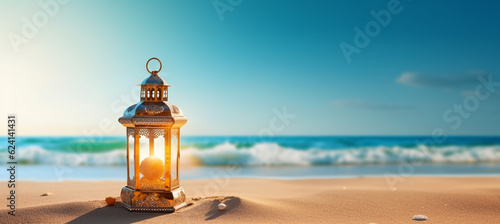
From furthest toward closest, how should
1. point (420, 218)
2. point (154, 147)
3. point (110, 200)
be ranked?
point (154, 147) → point (110, 200) → point (420, 218)

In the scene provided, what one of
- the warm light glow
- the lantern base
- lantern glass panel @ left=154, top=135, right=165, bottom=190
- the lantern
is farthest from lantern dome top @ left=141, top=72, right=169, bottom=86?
the lantern base

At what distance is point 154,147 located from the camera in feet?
16.3

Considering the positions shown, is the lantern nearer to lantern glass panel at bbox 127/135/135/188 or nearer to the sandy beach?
lantern glass panel at bbox 127/135/135/188

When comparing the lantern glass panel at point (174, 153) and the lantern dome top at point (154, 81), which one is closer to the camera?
the lantern dome top at point (154, 81)

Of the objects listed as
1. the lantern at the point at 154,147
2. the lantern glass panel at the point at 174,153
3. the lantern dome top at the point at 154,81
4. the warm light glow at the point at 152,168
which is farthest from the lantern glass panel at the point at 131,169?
the lantern dome top at the point at 154,81

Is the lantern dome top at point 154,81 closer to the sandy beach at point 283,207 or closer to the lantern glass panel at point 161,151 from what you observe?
the lantern glass panel at point 161,151

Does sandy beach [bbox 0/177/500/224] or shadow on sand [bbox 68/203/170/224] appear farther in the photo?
sandy beach [bbox 0/177/500/224]

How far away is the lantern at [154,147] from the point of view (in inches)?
182

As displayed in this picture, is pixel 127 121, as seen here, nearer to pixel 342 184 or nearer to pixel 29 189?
pixel 29 189

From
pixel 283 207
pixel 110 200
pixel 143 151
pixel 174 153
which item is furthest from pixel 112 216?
pixel 283 207

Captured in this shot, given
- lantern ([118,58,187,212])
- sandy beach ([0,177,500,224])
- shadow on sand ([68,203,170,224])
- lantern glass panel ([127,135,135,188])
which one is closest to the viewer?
shadow on sand ([68,203,170,224])

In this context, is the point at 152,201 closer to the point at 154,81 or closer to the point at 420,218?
the point at 154,81

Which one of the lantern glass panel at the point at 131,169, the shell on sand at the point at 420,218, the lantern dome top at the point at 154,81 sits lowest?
the shell on sand at the point at 420,218

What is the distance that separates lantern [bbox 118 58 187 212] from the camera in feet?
15.2
